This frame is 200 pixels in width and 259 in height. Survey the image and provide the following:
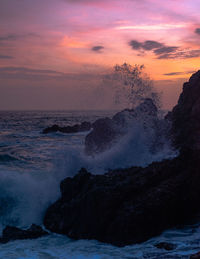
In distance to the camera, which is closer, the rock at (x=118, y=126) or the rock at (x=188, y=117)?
the rock at (x=188, y=117)

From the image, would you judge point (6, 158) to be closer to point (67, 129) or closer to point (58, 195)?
point (58, 195)

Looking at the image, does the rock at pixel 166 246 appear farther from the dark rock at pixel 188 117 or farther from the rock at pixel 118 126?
the rock at pixel 118 126

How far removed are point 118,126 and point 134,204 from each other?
5204mm

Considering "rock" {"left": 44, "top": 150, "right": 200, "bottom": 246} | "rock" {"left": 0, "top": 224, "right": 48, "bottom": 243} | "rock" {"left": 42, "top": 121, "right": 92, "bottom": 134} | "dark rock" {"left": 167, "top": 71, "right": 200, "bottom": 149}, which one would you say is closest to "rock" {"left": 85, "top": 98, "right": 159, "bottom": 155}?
"dark rock" {"left": 167, "top": 71, "right": 200, "bottom": 149}

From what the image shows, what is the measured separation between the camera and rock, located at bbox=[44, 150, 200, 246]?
5.25 metres

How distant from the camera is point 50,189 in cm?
818

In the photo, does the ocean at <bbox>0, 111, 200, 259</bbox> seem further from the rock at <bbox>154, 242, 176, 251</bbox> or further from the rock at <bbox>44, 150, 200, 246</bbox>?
the rock at <bbox>44, 150, 200, 246</bbox>

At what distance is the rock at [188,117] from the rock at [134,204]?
134 centimetres

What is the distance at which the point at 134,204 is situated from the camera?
5.43 m

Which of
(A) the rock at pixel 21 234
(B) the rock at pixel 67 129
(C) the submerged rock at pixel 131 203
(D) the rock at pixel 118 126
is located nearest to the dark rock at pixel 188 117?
(C) the submerged rock at pixel 131 203

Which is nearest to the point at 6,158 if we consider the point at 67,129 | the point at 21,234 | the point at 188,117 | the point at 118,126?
the point at 118,126

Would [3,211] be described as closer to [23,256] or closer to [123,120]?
[23,256]

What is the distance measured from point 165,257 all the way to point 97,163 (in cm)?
415

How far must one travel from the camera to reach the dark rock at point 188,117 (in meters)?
7.45
